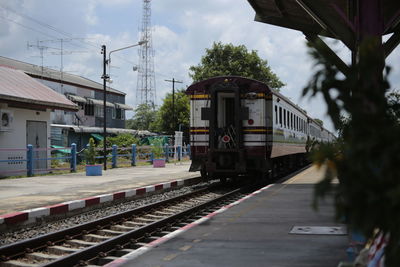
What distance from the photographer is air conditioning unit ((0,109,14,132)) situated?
18.6m

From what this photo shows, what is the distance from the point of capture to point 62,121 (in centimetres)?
4119

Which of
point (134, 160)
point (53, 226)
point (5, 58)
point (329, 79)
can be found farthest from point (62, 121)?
point (329, 79)

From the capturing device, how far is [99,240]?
7.78 metres

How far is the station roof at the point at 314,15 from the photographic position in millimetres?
10264

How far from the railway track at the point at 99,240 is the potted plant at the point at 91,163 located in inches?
341

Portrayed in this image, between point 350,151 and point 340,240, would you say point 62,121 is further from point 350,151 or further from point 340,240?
point 350,151

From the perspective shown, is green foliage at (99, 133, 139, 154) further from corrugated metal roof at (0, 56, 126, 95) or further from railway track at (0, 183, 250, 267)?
railway track at (0, 183, 250, 267)

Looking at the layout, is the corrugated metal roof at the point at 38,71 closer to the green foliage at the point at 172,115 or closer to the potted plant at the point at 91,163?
the green foliage at the point at 172,115

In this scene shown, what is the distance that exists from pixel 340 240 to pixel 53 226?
5.34 meters

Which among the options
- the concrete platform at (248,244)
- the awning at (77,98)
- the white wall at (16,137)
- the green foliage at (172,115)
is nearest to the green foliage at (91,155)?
the white wall at (16,137)

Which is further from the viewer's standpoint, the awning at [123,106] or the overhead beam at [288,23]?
the awning at [123,106]

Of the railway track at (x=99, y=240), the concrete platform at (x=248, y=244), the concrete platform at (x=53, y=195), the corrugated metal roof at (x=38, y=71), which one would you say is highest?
the corrugated metal roof at (x=38, y=71)

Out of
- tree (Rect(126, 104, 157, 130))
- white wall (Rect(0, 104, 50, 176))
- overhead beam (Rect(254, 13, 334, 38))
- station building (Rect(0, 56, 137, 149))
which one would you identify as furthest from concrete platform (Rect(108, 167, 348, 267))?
tree (Rect(126, 104, 157, 130))

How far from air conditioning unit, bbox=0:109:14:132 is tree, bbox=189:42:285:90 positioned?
33.9 m
